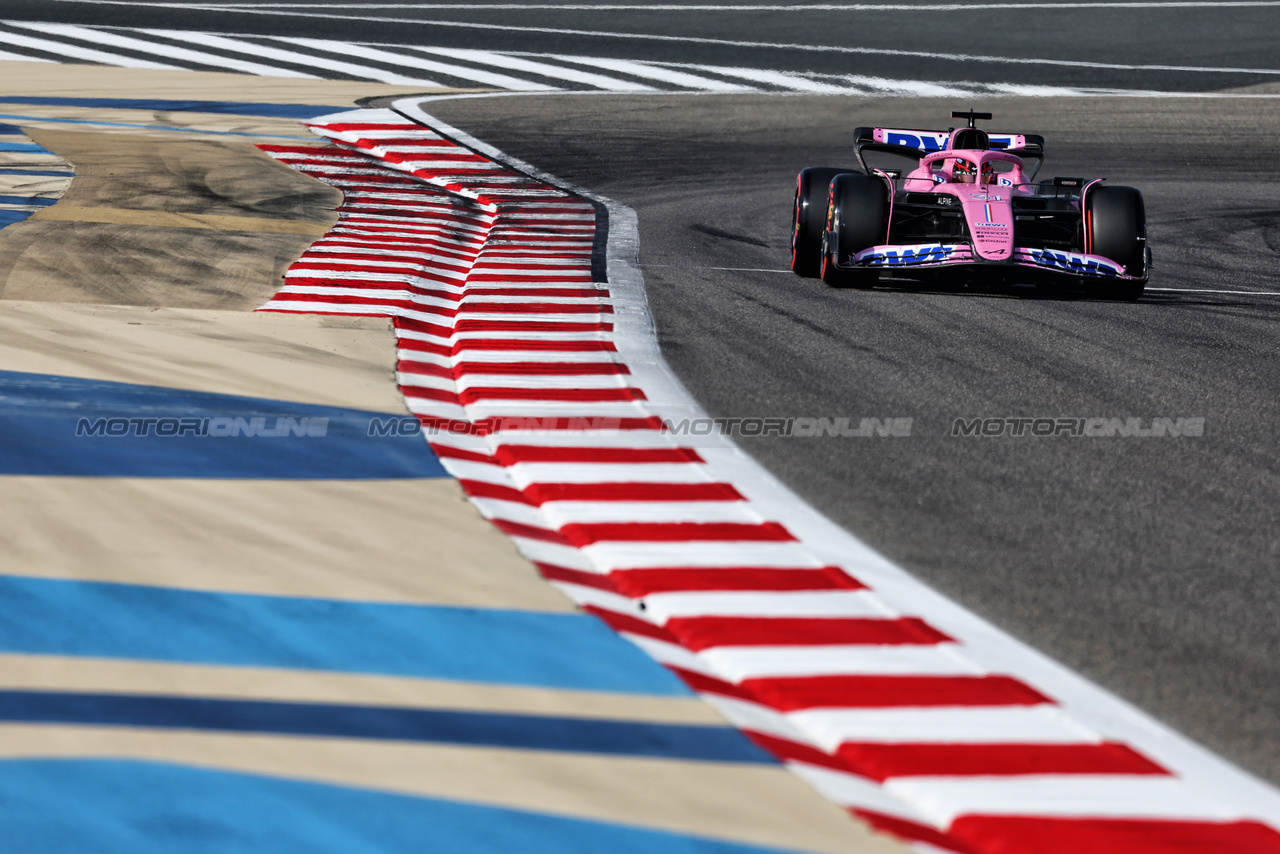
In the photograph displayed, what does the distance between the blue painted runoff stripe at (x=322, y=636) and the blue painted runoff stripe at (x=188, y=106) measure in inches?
525

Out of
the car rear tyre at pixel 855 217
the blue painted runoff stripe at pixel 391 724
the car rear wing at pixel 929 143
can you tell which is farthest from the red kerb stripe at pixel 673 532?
the car rear wing at pixel 929 143

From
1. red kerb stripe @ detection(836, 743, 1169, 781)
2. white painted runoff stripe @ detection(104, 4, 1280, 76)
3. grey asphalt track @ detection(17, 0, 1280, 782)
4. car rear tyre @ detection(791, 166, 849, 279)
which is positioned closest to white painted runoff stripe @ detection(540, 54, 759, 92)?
white painted runoff stripe @ detection(104, 4, 1280, 76)

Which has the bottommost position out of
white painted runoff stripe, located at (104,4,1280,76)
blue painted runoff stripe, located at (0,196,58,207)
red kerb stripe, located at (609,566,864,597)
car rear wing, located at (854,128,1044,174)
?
red kerb stripe, located at (609,566,864,597)

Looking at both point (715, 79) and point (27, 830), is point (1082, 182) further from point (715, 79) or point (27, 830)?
point (715, 79)

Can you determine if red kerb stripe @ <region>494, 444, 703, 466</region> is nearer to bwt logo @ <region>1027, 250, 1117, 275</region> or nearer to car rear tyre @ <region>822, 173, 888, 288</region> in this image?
car rear tyre @ <region>822, 173, 888, 288</region>

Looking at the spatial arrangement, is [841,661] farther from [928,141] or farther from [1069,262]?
[928,141]

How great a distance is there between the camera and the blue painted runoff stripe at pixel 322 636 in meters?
3.27

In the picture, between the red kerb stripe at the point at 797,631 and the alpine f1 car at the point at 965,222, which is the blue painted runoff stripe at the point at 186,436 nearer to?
the red kerb stripe at the point at 797,631

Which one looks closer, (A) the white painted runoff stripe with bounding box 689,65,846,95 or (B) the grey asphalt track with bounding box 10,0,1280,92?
(A) the white painted runoff stripe with bounding box 689,65,846,95

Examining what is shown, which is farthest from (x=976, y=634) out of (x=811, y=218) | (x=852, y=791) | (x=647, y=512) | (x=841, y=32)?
(x=841, y=32)

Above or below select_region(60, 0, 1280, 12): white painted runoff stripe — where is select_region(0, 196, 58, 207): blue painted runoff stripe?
below

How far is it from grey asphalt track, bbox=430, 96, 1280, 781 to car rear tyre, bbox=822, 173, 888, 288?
10.5 inches

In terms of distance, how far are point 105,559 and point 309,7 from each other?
24127 millimetres

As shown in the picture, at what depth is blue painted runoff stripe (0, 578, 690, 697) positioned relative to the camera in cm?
327
